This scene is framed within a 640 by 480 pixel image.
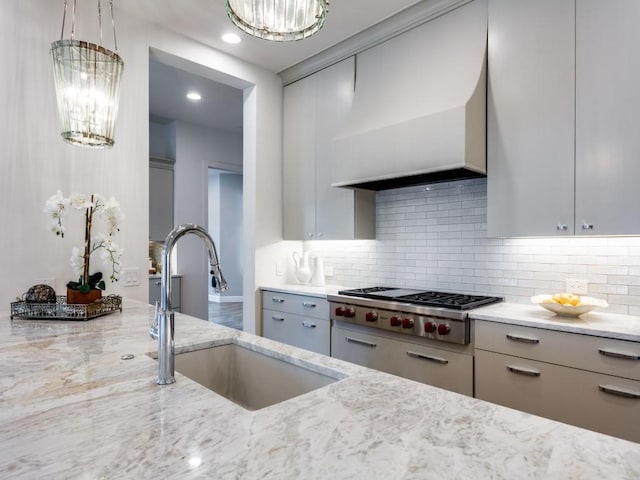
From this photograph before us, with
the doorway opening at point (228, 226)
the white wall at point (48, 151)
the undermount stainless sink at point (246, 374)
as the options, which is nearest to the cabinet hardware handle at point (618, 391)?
the undermount stainless sink at point (246, 374)

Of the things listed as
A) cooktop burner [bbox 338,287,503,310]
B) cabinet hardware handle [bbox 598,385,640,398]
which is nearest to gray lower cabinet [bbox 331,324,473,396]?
cooktop burner [bbox 338,287,503,310]

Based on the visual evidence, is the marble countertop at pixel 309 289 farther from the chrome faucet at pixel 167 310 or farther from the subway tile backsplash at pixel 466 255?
the chrome faucet at pixel 167 310

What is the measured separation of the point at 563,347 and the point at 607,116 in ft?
3.89

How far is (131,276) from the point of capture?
9.00ft

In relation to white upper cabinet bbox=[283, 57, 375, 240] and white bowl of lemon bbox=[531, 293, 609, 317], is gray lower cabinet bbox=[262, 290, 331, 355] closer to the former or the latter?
white upper cabinet bbox=[283, 57, 375, 240]

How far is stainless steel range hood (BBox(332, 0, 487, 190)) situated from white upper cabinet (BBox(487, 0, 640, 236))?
128 millimetres

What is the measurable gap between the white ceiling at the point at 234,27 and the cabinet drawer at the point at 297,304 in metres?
2.08

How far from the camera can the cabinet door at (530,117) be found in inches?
84.0

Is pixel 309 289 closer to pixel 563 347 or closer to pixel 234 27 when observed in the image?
pixel 563 347

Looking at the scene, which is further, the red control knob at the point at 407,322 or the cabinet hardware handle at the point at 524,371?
the red control knob at the point at 407,322

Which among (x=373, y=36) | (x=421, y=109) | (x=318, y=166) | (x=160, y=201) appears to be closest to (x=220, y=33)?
(x=373, y=36)

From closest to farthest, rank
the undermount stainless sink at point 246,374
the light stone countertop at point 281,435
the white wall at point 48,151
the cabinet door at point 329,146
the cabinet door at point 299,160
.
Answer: the light stone countertop at point 281,435 → the undermount stainless sink at point 246,374 → the white wall at point 48,151 → the cabinet door at point 329,146 → the cabinet door at point 299,160

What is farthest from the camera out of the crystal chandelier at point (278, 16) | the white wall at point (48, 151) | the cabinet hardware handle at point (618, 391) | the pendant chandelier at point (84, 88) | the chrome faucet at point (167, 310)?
the white wall at point (48, 151)

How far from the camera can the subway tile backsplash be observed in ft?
7.32
